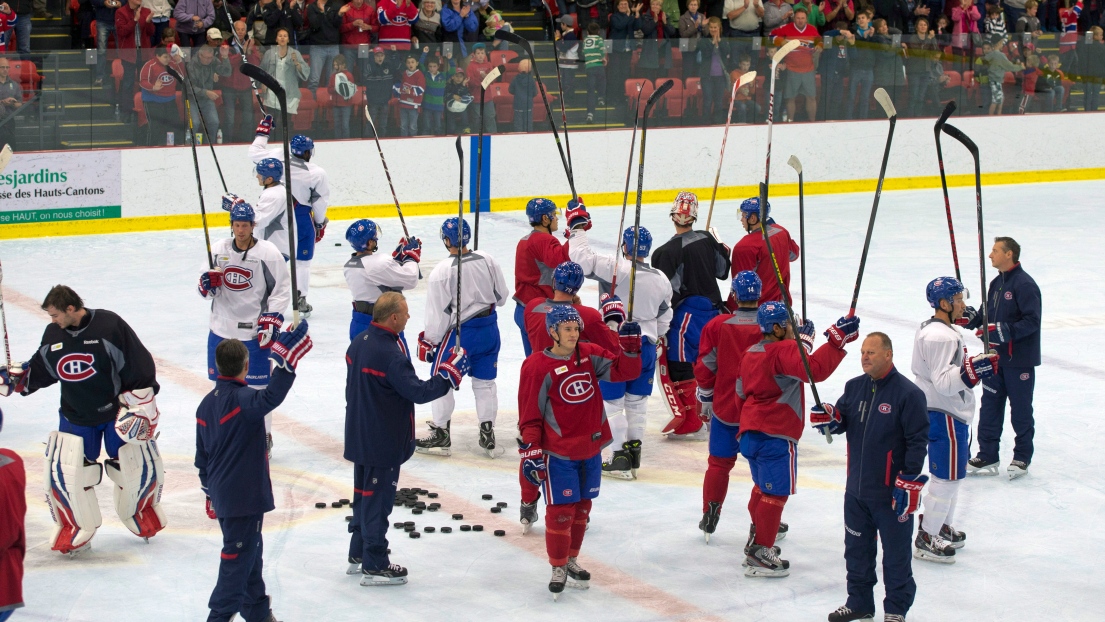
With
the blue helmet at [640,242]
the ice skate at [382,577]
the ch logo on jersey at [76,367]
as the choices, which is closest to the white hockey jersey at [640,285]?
the blue helmet at [640,242]

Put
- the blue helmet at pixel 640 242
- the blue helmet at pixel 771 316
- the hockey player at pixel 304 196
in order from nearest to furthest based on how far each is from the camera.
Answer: the blue helmet at pixel 771 316 < the blue helmet at pixel 640 242 < the hockey player at pixel 304 196

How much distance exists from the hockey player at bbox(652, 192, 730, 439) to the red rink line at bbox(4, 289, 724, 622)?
1752 mm

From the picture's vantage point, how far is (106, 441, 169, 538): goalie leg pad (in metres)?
6.45

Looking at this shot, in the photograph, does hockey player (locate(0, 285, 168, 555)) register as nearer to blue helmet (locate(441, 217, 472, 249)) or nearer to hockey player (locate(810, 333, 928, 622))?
blue helmet (locate(441, 217, 472, 249))

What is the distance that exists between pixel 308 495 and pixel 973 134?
1390 centimetres

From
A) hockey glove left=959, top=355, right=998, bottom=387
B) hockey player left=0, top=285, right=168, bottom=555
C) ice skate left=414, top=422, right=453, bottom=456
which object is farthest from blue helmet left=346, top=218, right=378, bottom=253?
hockey glove left=959, top=355, right=998, bottom=387

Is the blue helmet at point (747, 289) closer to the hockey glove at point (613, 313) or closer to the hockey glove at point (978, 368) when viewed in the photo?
the hockey glove at point (613, 313)

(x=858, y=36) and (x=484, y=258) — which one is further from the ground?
(x=858, y=36)

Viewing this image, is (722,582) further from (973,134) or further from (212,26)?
Answer: (973,134)

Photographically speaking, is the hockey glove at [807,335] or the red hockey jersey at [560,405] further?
the hockey glove at [807,335]

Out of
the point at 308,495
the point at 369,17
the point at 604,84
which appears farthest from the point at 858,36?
the point at 308,495

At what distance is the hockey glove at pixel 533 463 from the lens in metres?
5.92

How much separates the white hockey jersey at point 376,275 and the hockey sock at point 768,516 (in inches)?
108

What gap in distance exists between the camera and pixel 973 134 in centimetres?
1878
